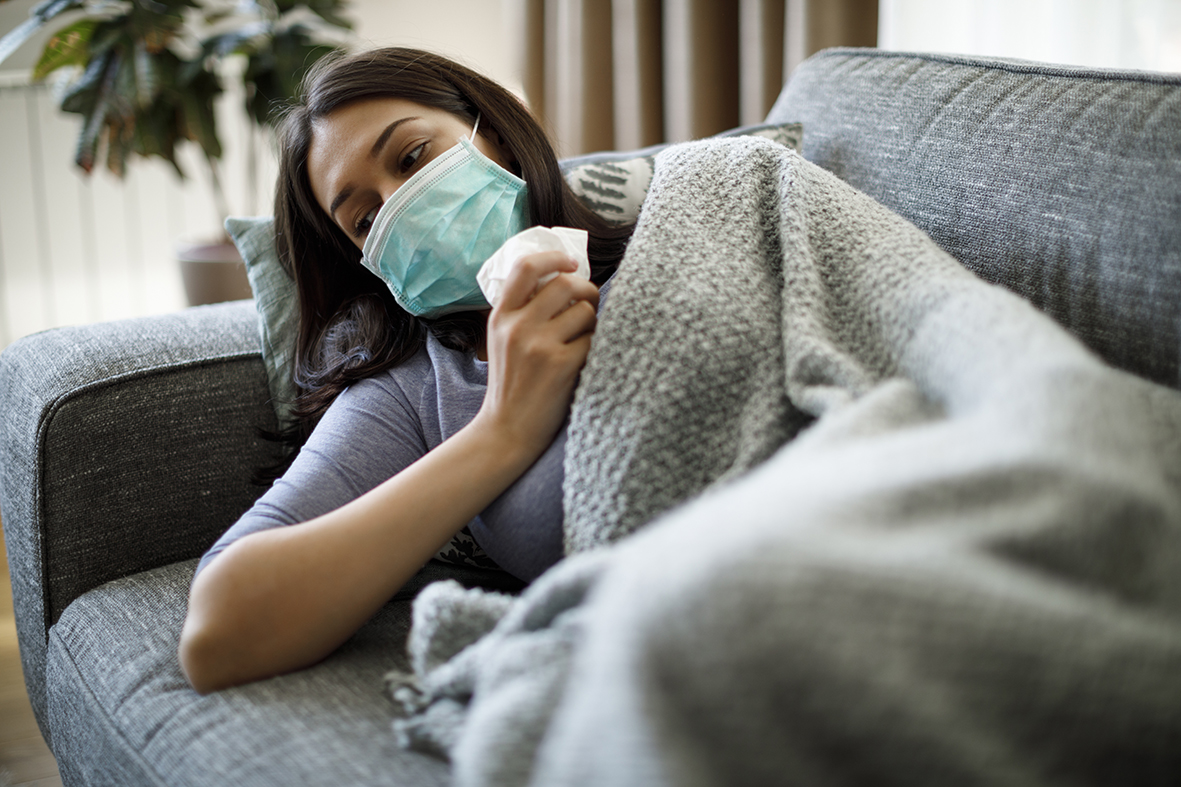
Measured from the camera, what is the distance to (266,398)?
1.07 meters

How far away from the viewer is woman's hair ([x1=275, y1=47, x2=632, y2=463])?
94 cm

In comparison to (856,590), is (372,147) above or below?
above

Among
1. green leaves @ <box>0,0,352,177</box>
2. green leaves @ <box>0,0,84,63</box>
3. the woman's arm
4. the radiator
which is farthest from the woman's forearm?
the radiator

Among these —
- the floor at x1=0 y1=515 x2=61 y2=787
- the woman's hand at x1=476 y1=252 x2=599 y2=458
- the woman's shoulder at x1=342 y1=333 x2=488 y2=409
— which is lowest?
the floor at x1=0 y1=515 x2=61 y2=787

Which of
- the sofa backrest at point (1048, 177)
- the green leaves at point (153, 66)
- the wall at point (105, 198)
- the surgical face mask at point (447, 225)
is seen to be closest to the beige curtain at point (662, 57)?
the wall at point (105, 198)

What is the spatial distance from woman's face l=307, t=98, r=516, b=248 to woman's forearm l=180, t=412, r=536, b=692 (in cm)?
35

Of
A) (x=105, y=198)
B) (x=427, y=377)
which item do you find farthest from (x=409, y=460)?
(x=105, y=198)

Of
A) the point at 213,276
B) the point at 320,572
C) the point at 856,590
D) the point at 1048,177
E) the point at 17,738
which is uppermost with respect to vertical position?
the point at 1048,177

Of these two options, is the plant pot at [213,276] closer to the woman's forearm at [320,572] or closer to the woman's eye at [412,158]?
the woman's eye at [412,158]

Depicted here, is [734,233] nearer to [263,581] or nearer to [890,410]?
[890,410]

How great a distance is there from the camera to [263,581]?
669 millimetres

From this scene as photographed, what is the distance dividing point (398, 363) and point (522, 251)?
0.23 meters

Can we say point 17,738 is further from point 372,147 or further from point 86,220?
point 86,220

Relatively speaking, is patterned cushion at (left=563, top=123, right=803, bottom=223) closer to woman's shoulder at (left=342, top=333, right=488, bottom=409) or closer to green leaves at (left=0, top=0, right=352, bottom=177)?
woman's shoulder at (left=342, top=333, right=488, bottom=409)
